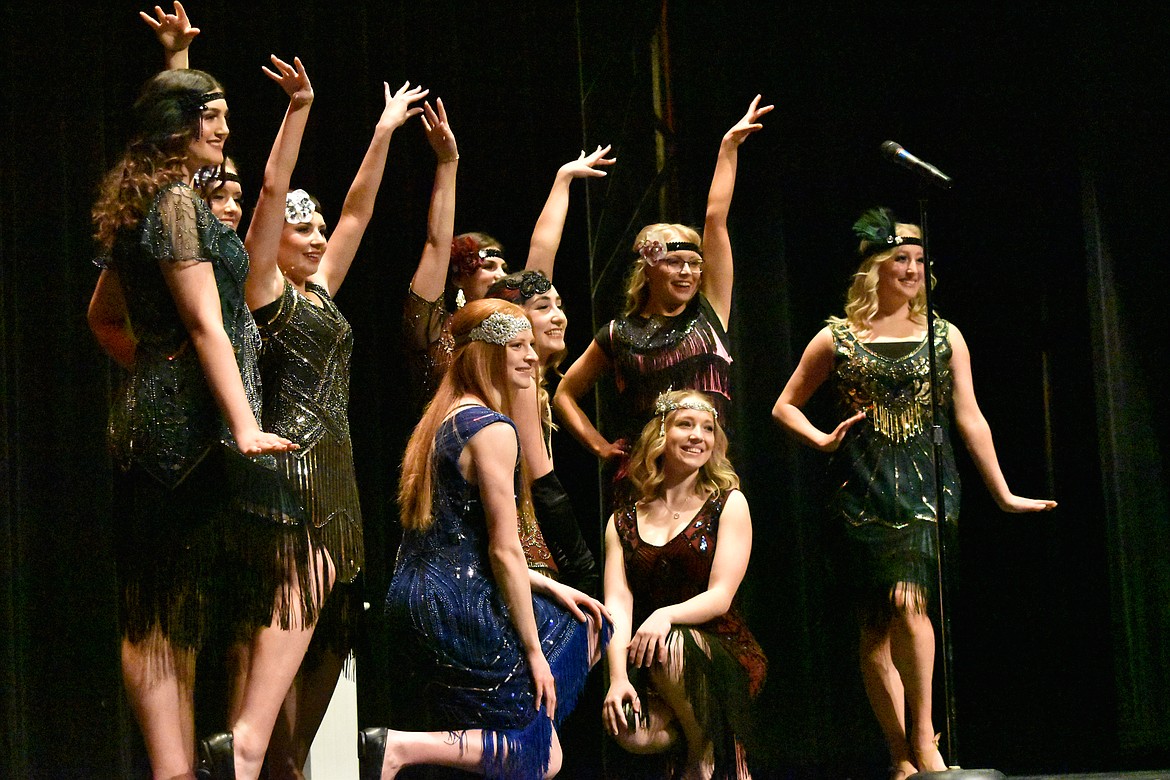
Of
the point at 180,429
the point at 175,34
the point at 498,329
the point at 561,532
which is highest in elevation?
the point at 175,34

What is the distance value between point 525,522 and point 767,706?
63.9 inches

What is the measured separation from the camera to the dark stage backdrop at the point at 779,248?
3979 millimetres

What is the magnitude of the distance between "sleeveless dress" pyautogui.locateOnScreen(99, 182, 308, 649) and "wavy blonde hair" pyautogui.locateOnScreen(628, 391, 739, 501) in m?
1.10

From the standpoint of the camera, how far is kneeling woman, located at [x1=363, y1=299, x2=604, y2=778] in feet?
9.33

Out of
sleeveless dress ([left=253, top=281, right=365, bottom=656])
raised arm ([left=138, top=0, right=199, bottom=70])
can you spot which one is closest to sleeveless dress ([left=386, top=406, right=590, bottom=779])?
sleeveless dress ([left=253, top=281, right=365, bottom=656])

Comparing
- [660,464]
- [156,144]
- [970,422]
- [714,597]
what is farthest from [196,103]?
[970,422]

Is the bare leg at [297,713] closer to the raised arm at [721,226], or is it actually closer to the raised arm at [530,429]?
the raised arm at [530,429]

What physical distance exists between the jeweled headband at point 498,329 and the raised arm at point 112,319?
0.72 meters

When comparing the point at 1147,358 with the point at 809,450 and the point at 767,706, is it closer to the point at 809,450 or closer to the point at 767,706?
the point at 809,450

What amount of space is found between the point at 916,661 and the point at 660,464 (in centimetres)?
89

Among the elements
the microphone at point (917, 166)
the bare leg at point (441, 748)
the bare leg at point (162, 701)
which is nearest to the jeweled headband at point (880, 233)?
the microphone at point (917, 166)

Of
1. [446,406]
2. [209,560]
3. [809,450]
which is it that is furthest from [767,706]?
[209,560]

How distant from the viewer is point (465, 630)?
2.87m

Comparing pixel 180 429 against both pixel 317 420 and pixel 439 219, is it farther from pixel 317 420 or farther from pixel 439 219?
pixel 439 219
